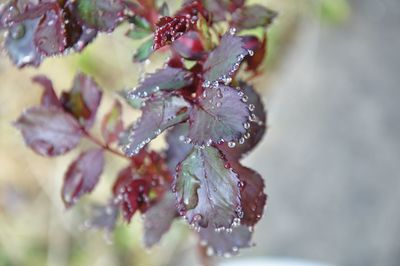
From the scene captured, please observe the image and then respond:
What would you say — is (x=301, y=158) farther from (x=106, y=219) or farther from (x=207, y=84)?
(x=207, y=84)

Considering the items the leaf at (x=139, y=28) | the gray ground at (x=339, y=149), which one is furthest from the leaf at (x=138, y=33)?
the gray ground at (x=339, y=149)

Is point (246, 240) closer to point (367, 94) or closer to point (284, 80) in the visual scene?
point (367, 94)

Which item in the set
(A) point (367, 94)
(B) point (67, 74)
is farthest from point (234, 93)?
(B) point (67, 74)

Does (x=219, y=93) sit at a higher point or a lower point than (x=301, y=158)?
lower

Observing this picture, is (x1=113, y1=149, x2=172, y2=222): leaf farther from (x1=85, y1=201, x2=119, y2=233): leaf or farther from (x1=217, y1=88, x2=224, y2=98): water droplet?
(x1=217, y1=88, x2=224, y2=98): water droplet

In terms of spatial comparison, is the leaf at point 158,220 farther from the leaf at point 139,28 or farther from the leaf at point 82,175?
the leaf at point 139,28

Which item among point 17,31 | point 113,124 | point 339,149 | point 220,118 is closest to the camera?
point 220,118

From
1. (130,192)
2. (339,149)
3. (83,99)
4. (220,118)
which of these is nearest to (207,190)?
(220,118)

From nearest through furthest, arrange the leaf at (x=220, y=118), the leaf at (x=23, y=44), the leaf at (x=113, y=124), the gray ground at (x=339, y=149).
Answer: the leaf at (x=220, y=118) < the leaf at (x=23, y=44) < the leaf at (x=113, y=124) < the gray ground at (x=339, y=149)

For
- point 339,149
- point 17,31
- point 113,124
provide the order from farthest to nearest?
point 339,149
point 113,124
point 17,31
